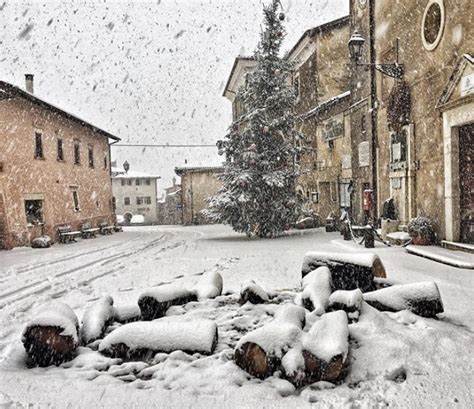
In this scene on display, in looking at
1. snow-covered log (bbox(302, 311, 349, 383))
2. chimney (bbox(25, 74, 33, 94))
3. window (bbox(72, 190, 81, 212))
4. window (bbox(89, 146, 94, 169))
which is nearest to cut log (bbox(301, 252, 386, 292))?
snow-covered log (bbox(302, 311, 349, 383))

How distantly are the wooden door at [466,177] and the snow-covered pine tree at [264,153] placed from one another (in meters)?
7.37

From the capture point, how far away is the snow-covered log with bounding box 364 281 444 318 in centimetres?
475

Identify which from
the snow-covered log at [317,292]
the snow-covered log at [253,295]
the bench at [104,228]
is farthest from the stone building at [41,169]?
the snow-covered log at [317,292]

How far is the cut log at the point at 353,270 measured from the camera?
5703 mm

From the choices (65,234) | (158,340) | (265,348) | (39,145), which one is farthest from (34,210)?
(265,348)

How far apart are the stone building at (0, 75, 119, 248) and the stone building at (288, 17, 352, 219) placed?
38.1 feet

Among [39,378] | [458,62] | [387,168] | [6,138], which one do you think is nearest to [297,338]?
[39,378]

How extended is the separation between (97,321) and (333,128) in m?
16.5

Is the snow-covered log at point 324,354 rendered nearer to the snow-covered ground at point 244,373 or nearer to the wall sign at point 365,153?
the snow-covered ground at point 244,373

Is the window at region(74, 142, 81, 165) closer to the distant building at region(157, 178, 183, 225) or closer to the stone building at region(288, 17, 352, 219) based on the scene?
the stone building at region(288, 17, 352, 219)

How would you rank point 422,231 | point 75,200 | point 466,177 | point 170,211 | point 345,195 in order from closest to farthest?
point 466,177
point 422,231
point 345,195
point 75,200
point 170,211

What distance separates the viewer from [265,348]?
3.60 m

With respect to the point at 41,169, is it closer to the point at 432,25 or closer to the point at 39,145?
the point at 39,145

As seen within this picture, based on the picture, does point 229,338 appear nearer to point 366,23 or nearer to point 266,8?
point 366,23
